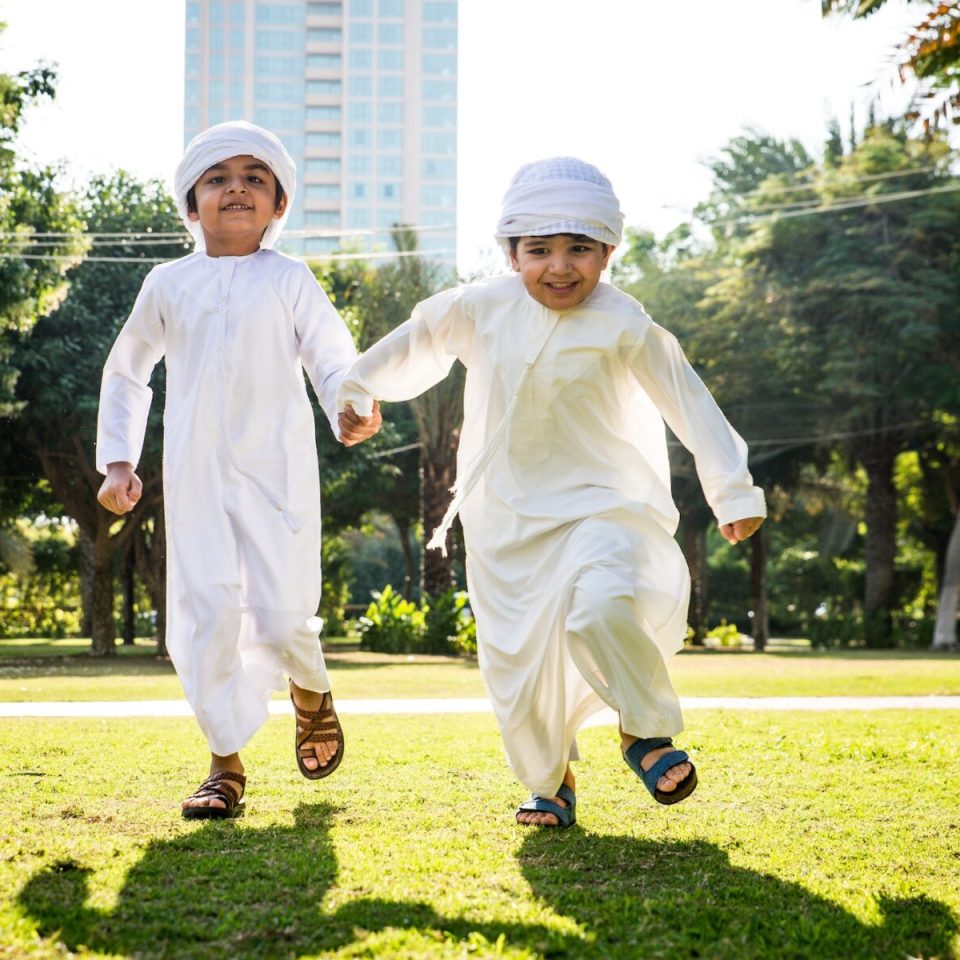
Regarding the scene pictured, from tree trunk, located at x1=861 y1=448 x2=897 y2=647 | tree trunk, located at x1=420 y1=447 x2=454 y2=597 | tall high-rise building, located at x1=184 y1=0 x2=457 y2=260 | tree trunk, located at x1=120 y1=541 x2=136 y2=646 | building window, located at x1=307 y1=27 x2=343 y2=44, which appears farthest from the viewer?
building window, located at x1=307 y1=27 x2=343 y2=44

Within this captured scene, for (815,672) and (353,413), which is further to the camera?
(815,672)

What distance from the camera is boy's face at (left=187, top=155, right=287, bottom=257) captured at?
213 inches

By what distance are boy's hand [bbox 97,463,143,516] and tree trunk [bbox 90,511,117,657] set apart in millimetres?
19121

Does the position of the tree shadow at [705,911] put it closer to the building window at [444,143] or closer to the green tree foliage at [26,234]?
the green tree foliage at [26,234]

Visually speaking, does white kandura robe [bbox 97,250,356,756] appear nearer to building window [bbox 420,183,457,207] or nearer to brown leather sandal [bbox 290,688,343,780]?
brown leather sandal [bbox 290,688,343,780]

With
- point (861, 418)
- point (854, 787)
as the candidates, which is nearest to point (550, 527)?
point (854, 787)

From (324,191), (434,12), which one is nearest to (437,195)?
(324,191)

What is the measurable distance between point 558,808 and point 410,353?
5.66ft

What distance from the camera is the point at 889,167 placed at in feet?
105

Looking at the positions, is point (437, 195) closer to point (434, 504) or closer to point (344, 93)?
point (344, 93)

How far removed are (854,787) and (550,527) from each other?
69.0 inches

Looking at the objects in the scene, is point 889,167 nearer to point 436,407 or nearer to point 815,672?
point 436,407

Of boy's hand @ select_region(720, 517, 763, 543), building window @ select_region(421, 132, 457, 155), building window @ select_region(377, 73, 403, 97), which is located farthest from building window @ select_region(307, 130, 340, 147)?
boy's hand @ select_region(720, 517, 763, 543)

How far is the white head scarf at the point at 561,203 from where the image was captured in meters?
4.82
